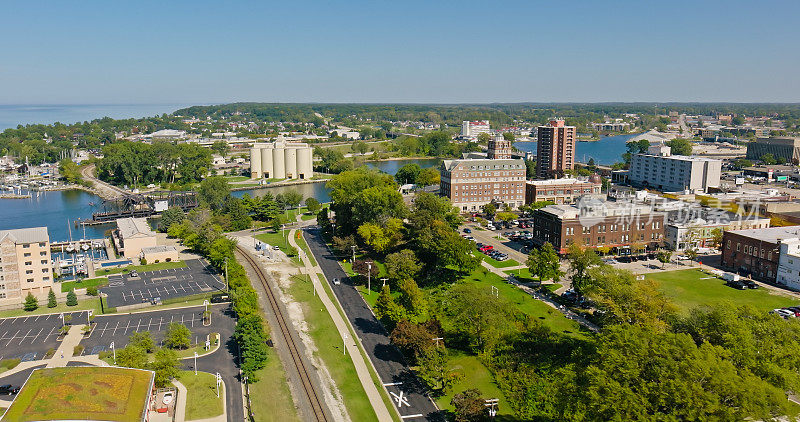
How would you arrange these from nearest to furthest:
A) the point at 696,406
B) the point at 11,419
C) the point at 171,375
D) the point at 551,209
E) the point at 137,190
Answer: the point at 696,406, the point at 11,419, the point at 171,375, the point at 551,209, the point at 137,190

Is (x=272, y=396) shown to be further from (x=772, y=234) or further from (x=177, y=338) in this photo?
(x=772, y=234)

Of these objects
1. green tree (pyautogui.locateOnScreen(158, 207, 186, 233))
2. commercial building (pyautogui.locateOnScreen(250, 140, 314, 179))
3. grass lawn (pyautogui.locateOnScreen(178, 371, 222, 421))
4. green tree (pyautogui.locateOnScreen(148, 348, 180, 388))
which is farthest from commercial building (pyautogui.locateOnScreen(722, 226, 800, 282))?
commercial building (pyautogui.locateOnScreen(250, 140, 314, 179))

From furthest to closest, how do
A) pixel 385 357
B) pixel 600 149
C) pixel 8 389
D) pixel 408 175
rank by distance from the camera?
1. pixel 600 149
2. pixel 408 175
3. pixel 385 357
4. pixel 8 389

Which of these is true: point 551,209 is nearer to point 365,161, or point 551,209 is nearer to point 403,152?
point 365,161

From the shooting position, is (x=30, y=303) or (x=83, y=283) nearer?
(x=30, y=303)

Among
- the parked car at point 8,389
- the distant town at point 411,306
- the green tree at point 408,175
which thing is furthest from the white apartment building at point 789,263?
the green tree at point 408,175

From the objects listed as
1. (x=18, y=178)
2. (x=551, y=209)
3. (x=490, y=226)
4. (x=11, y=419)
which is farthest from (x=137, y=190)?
(x=11, y=419)

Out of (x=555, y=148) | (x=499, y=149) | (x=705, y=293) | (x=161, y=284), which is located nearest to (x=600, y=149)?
(x=555, y=148)
